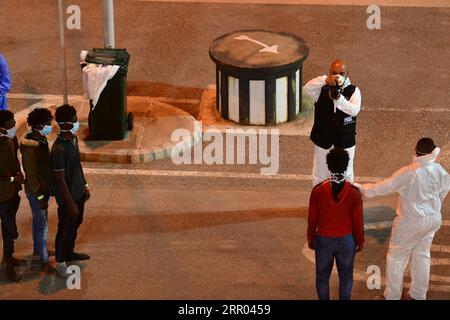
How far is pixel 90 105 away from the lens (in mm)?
12977

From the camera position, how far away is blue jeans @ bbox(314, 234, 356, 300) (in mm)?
9102

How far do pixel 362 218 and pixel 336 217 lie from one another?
0.79 feet

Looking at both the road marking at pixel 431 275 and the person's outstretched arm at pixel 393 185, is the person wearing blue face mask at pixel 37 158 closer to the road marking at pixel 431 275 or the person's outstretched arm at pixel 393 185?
the road marking at pixel 431 275

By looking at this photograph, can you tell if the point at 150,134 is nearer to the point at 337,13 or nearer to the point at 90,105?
the point at 90,105

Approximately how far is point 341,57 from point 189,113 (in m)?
2.94

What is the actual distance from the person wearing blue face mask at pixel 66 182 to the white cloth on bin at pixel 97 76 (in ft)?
8.71

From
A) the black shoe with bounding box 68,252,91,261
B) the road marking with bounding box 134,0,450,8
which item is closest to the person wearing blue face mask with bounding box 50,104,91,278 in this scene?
the black shoe with bounding box 68,252,91,261

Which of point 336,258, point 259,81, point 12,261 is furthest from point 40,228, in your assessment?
point 259,81

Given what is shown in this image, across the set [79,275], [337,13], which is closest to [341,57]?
[337,13]

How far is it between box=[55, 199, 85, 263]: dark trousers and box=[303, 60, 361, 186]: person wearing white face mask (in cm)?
259

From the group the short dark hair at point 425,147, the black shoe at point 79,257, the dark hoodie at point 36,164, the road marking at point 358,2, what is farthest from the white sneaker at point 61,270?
the road marking at point 358,2

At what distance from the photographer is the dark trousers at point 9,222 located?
10.0 metres

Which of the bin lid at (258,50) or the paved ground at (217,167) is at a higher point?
the bin lid at (258,50)

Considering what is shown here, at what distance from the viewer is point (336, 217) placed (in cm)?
902
